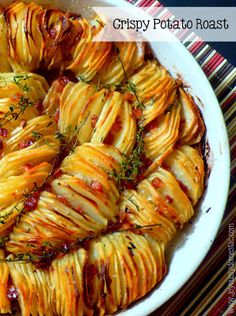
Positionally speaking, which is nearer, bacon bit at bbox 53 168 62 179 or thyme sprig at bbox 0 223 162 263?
thyme sprig at bbox 0 223 162 263

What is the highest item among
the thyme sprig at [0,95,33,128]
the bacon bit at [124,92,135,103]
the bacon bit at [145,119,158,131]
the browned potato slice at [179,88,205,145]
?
the browned potato slice at [179,88,205,145]

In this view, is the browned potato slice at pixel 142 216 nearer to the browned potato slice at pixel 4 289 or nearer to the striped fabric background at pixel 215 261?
the striped fabric background at pixel 215 261

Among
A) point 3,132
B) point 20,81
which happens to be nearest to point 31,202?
point 3,132

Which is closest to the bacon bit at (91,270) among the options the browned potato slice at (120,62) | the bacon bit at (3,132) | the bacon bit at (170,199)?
the bacon bit at (170,199)

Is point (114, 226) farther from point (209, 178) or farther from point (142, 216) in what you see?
point (209, 178)

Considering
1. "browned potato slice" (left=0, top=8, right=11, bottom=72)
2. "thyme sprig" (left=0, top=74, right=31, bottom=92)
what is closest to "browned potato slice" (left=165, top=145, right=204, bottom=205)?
"thyme sprig" (left=0, top=74, right=31, bottom=92)

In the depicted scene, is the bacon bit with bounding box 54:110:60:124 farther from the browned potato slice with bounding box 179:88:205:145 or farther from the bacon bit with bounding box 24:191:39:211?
the browned potato slice with bounding box 179:88:205:145

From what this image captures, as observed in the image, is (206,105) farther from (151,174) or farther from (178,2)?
(178,2)
